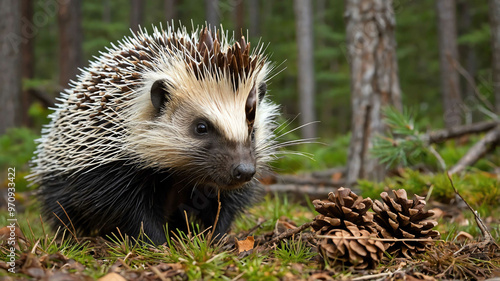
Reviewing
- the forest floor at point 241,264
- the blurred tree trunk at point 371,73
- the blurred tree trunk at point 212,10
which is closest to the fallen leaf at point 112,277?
the forest floor at point 241,264

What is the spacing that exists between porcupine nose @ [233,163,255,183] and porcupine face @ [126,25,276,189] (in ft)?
0.32

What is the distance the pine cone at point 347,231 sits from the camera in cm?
249

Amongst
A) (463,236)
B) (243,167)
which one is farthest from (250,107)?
(463,236)

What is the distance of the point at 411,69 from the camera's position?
85.8ft

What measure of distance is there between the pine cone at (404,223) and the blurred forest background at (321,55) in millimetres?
1556

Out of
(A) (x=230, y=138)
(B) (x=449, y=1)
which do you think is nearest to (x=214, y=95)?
(A) (x=230, y=138)

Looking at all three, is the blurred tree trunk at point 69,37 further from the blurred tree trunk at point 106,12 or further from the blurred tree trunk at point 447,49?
the blurred tree trunk at point 106,12

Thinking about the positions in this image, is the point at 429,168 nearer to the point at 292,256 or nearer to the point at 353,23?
the point at 353,23

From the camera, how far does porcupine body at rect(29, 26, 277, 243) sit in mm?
3355

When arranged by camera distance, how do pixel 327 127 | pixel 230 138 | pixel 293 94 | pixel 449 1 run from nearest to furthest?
pixel 230 138 → pixel 449 1 → pixel 293 94 → pixel 327 127

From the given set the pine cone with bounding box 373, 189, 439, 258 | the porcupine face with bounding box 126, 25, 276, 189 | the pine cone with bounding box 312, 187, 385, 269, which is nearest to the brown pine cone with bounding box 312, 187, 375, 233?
the pine cone with bounding box 312, 187, 385, 269

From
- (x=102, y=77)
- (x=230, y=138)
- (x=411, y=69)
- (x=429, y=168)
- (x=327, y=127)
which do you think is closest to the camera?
(x=230, y=138)

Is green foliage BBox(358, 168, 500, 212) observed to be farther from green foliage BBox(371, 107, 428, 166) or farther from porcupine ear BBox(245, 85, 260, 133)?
porcupine ear BBox(245, 85, 260, 133)

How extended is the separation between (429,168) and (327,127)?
25.6m
